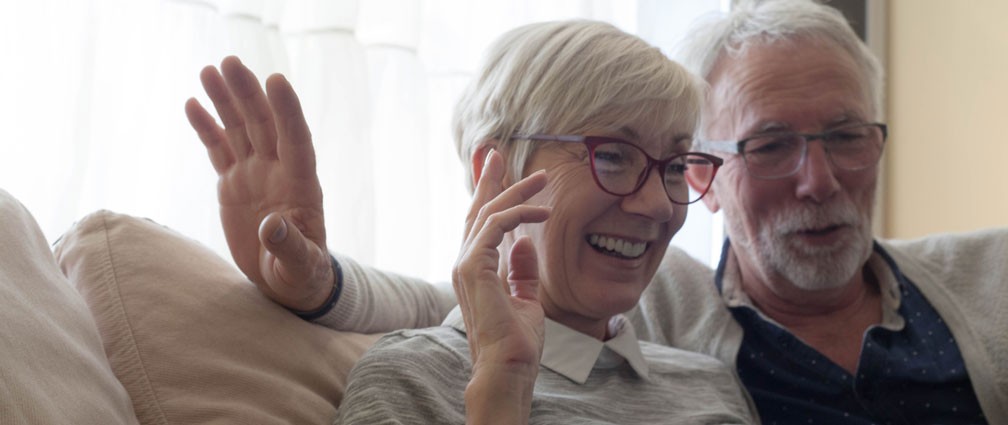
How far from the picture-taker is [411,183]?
1.88m

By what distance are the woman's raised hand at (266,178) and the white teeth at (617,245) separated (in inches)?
13.9

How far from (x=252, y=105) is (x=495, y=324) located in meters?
0.39

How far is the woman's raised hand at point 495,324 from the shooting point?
0.98m

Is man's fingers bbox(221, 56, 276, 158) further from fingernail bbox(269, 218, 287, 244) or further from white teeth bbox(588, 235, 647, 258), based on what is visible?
white teeth bbox(588, 235, 647, 258)

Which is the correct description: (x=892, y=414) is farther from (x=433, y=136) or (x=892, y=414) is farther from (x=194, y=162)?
(x=194, y=162)

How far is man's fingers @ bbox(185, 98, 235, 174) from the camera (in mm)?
1191

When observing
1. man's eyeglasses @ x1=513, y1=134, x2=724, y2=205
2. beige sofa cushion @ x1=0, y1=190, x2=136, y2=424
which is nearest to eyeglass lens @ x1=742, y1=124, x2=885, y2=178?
man's eyeglasses @ x1=513, y1=134, x2=724, y2=205

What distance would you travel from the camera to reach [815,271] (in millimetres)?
1740

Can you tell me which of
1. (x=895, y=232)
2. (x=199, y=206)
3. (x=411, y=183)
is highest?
(x=199, y=206)

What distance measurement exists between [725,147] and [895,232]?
4.66 feet

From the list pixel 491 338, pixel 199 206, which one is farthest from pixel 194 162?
pixel 491 338

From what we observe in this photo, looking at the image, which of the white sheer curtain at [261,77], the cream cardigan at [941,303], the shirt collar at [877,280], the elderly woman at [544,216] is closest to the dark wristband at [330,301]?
the elderly woman at [544,216]

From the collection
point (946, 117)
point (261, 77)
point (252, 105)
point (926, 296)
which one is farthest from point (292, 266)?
point (946, 117)

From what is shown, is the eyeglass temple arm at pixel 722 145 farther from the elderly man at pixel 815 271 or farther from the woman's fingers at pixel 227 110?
the woman's fingers at pixel 227 110
